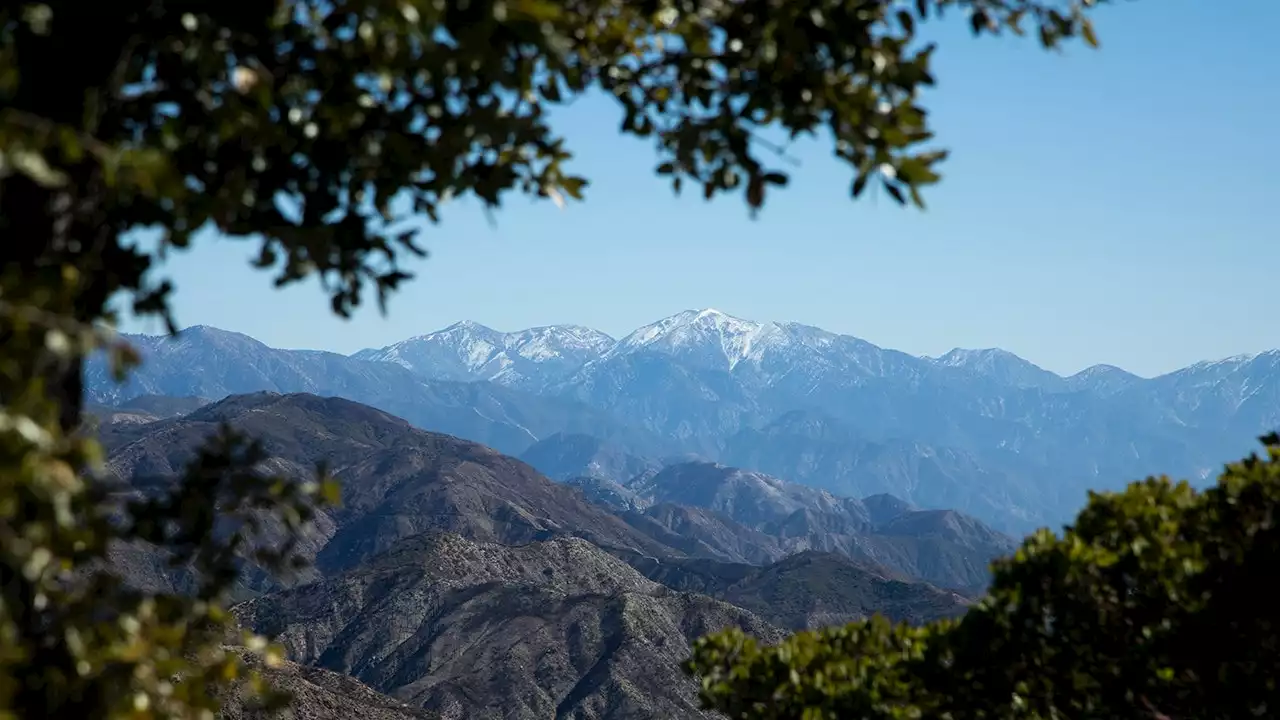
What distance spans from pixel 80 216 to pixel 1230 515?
26.9ft

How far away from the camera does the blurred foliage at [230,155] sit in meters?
3.76

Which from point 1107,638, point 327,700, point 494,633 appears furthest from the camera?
point 494,633

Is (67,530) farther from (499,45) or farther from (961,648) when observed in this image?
(961,648)

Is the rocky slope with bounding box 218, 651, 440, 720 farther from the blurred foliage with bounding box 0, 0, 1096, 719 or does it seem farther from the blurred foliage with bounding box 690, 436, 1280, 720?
the blurred foliage with bounding box 0, 0, 1096, 719

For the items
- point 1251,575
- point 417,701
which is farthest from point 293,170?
point 417,701

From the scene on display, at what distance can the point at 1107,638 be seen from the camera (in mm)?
9414

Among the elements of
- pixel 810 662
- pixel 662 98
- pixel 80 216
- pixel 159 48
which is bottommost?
pixel 810 662

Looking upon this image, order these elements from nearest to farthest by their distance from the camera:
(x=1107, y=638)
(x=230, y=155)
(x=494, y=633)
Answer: (x=230, y=155) < (x=1107, y=638) < (x=494, y=633)

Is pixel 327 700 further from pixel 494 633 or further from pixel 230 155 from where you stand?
pixel 494 633

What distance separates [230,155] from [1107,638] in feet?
24.7

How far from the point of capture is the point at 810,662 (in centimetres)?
1027

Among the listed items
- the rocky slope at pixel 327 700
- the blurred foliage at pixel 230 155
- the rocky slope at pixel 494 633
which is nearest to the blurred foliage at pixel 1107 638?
the blurred foliage at pixel 230 155

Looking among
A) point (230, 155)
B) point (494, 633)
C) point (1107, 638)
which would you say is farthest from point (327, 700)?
point (494, 633)

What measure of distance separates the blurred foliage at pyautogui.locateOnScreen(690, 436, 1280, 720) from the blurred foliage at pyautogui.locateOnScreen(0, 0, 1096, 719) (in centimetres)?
426
